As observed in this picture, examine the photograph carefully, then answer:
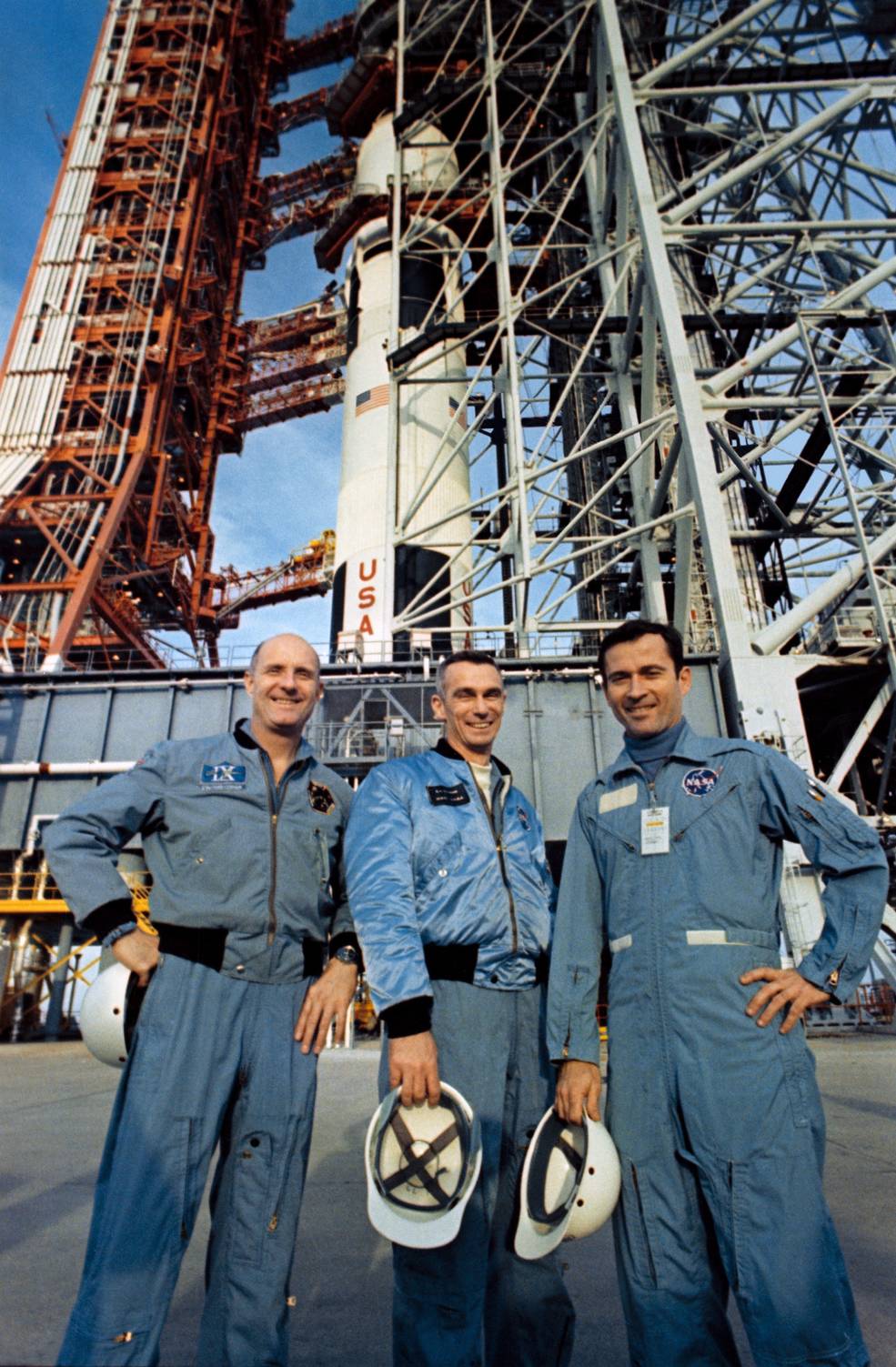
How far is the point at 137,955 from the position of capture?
8.30ft

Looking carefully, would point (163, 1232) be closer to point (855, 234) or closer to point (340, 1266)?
point (340, 1266)

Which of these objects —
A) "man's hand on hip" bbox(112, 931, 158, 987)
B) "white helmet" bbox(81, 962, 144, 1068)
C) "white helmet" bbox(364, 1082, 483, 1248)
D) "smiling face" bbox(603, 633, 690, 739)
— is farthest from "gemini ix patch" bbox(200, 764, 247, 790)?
"smiling face" bbox(603, 633, 690, 739)

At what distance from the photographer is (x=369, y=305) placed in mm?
26641

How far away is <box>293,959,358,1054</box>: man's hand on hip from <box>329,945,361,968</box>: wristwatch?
17 millimetres

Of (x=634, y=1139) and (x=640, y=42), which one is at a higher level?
(x=640, y=42)

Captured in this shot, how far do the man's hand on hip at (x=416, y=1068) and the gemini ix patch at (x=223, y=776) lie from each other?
1081 mm

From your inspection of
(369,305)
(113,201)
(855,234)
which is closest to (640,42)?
(855,234)

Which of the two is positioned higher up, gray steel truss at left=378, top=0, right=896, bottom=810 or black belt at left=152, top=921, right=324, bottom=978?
gray steel truss at left=378, top=0, right=896, bottom=810

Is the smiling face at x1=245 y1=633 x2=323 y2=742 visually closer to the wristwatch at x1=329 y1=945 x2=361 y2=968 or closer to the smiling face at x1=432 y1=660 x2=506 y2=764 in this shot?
the smiling face at x1=432 y1=660 x2=506 y2=764

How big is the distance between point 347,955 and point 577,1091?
A: 96 centimetres

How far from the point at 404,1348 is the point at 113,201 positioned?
44.4 meters

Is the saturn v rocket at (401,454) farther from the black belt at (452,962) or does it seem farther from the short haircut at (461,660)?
the black belt at (452,962)

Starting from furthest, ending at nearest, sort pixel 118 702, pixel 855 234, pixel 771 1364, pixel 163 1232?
1. pixel 118 702
2. pixel 855 234
3. pixel 163 1232
4. pixel 771 1364

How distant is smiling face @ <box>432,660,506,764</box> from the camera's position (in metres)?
3.07
